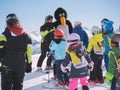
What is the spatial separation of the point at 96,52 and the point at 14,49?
171 inches

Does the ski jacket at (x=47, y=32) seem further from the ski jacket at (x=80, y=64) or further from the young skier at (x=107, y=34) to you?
the ski jacket at (x=80, y=64)

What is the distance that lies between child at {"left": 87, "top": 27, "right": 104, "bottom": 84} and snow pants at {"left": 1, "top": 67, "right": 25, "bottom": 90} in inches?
147

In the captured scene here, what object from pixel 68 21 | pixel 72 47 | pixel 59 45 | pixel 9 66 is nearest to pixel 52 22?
pixel 68 21

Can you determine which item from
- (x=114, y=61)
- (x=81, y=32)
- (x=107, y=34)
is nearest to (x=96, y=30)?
(x=107, y=34)

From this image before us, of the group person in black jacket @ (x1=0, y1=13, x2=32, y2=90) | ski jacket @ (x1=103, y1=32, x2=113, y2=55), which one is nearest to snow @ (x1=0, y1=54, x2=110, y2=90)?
ski jacket @ (x1=103, y1=32, x2=113, y2=55)

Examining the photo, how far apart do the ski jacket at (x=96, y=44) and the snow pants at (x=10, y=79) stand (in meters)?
3.76

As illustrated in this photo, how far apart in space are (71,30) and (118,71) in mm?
5830

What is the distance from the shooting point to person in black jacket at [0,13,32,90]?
23.2 ft

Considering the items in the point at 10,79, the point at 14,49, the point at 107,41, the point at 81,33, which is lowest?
the point at 10,79

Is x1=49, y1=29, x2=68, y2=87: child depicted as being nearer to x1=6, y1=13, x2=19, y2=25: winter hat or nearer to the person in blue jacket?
the person in blue jacket

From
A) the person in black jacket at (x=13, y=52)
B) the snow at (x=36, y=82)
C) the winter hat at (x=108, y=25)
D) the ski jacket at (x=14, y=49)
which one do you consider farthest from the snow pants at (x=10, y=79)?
the winter hat at (x=108, y=25)

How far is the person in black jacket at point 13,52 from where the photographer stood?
709cm

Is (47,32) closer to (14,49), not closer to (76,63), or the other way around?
(76,63)

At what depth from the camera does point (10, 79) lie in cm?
715
